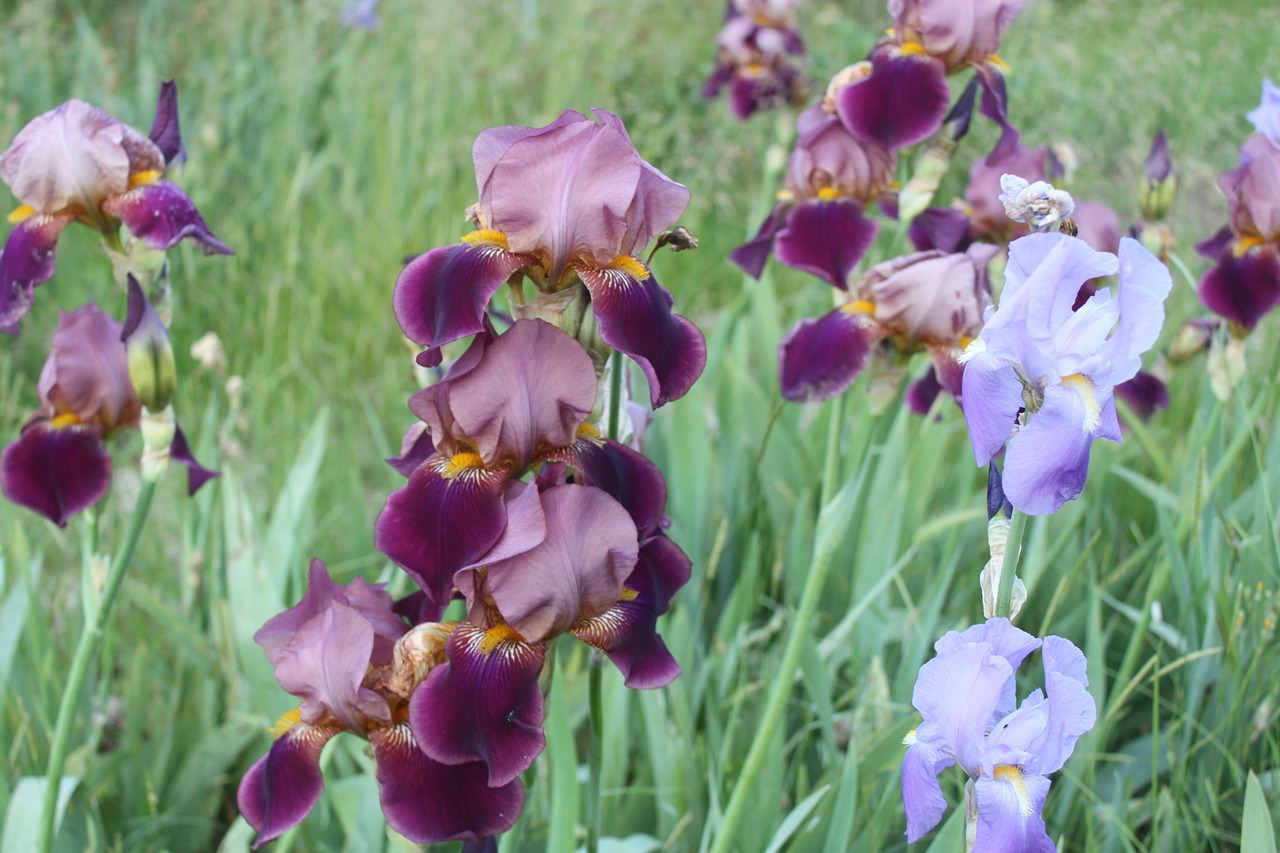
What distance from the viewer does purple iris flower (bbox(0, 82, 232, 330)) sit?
1.56 meters

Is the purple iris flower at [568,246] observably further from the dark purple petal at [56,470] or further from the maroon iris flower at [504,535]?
the dark purple petal at [56,470]

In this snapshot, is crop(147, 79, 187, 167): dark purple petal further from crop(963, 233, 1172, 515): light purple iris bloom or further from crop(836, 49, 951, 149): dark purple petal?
crop(963, 233, 1172, 515): light purple iris bloom

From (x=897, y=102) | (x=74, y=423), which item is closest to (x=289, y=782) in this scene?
(x=74, y=423)

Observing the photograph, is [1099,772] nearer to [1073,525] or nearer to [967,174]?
[1073,525]

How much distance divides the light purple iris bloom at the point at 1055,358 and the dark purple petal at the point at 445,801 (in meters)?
0.58

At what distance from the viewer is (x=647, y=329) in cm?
108

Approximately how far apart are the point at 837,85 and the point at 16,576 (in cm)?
194

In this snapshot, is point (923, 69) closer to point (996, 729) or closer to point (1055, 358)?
point (1055, 358)

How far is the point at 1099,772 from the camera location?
2.22 meters

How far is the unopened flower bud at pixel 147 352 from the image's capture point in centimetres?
154

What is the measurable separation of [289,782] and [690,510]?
1484 mm

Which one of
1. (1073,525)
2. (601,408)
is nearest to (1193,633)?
(1073,525)

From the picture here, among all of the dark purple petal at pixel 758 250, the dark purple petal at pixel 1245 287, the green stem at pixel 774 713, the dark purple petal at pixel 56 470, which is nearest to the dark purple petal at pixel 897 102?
the dark purple petal at pixel 758 250

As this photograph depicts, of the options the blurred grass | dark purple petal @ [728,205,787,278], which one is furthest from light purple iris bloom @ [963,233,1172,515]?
dark purple petal @ [728,205,787,278]
